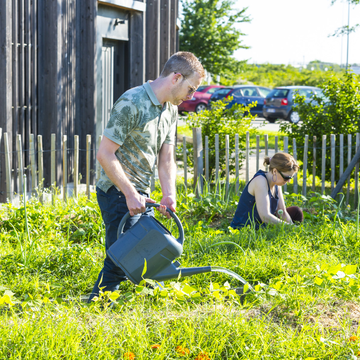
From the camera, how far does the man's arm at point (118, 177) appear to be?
260cm

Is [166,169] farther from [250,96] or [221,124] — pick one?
[250,96]

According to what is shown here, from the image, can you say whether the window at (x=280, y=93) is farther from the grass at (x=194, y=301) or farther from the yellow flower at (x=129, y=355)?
the yellow flower at (x=129, y=355)

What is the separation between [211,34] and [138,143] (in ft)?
69.6

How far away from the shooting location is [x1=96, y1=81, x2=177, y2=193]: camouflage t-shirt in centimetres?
263

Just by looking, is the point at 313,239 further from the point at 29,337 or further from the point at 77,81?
the point at 77,81

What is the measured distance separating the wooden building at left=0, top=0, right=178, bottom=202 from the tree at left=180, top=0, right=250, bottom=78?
51.2ft

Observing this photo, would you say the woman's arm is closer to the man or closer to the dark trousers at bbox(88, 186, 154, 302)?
the man

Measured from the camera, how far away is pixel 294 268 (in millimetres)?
3523

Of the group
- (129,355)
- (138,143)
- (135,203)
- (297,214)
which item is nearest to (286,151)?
(297,214)

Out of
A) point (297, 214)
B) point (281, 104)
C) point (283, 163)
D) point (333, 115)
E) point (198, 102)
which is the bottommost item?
point (297, 214)

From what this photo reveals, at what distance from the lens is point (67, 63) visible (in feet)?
20.6

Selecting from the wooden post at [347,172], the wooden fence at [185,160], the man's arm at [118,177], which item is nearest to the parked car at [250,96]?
the wooden fence at [185,160]

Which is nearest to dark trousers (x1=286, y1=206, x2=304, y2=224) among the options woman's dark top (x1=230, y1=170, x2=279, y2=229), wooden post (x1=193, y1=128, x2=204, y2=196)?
woman's dark top (x1=230, y1=170, x2=279, y2=229)

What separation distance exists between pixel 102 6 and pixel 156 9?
1.22 meters
